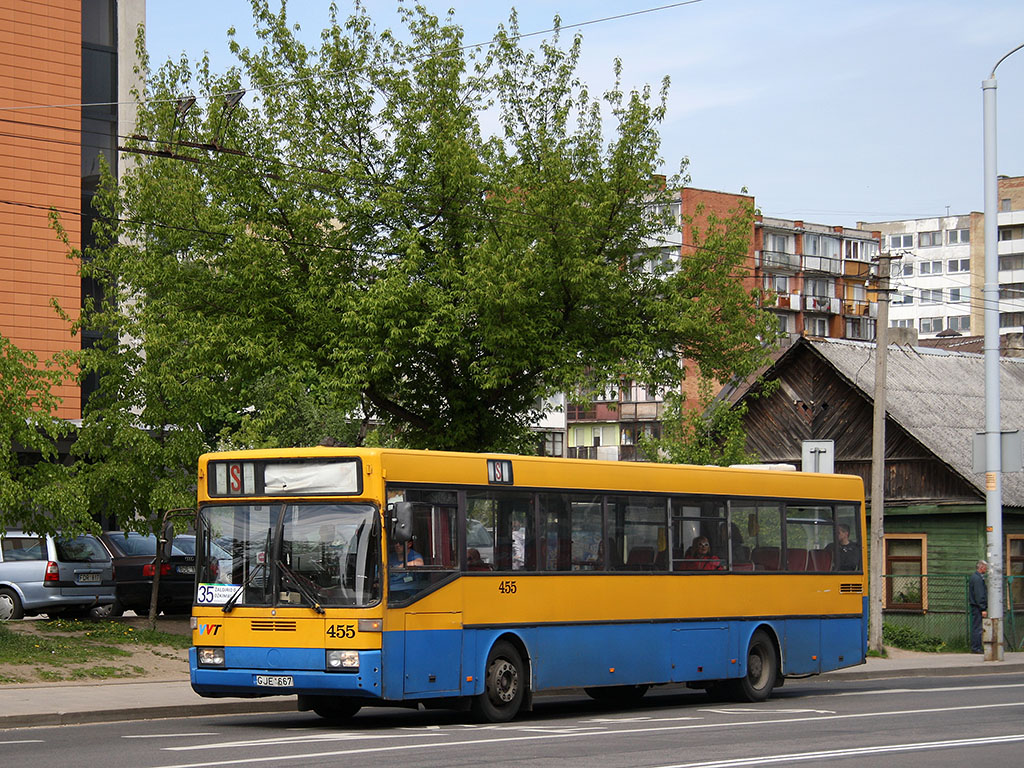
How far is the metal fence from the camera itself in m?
34.7

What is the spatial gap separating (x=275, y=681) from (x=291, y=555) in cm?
124


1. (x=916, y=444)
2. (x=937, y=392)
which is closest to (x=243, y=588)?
(x=916, y=444)

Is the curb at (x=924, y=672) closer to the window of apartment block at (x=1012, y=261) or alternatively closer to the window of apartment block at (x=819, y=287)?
the window of apartment block at (x=819, y=287)

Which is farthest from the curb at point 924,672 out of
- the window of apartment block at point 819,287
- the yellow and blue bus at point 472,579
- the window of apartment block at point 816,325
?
the window of apartment block at point 819,287

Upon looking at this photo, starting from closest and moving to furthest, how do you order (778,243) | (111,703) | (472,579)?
(472,579)
(111,703)
(778,243)

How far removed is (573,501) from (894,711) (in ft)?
14.8

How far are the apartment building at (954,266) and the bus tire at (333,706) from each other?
10528 centimetres

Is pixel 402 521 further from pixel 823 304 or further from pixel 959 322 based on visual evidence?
pixel 959 322

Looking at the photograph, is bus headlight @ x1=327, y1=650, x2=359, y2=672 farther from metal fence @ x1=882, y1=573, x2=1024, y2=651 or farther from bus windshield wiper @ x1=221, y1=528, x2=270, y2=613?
metal fence @ x1=882, y1=573, x2=1024, y2=651

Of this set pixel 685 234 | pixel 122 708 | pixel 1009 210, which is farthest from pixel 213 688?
pixel 1009 210

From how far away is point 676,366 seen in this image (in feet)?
89.8

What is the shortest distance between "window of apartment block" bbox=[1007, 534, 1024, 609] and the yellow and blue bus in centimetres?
1798

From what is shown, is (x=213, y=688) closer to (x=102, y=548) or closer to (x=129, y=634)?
(x=129, y=634)

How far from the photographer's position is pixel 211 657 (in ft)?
51.3
